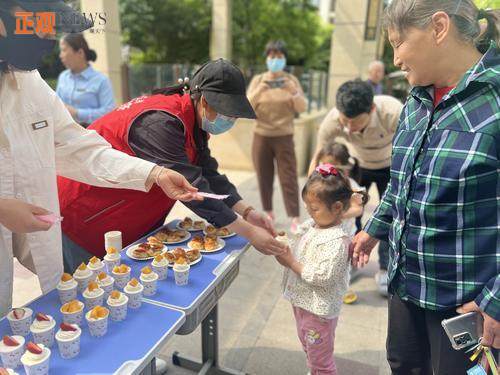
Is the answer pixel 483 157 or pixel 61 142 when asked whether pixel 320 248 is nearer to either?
pixel 483 157

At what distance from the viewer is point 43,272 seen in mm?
1538

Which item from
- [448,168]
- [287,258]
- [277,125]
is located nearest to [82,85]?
[277,125]

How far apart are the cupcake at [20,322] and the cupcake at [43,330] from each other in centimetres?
4

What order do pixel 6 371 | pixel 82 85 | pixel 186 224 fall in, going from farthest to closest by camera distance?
pixel 82 85 < pixel 186 224 < pixel 6 371

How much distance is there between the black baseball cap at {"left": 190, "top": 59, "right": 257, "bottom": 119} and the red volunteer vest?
0.48ft

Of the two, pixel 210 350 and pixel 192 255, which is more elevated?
pixel 192 255

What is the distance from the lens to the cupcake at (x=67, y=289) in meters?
1.36

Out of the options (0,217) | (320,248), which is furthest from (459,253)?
(0,217)

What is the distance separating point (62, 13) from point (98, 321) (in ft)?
3.25

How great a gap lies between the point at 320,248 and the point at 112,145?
1051 millimetres

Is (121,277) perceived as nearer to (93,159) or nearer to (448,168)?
(93,159)

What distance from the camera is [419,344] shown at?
1.50m

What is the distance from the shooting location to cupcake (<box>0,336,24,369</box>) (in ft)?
3.45

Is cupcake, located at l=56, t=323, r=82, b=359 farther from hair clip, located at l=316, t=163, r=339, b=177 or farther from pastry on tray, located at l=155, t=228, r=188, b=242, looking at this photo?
hair clip, located at l=316, t=163, r=339, b=177
